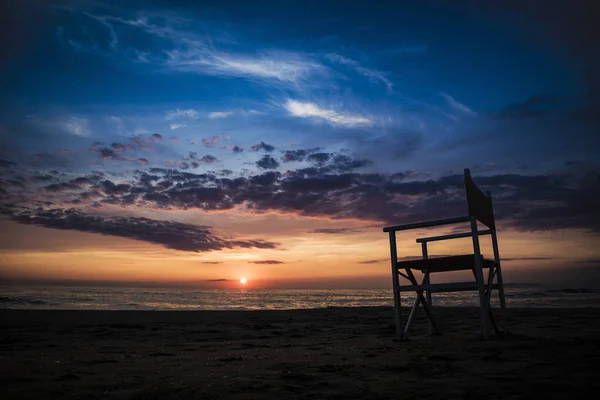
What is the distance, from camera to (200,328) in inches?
329

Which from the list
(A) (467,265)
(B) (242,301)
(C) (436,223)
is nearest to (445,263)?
(A) (467,265)

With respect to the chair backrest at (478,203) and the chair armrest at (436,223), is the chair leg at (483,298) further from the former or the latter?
the chair backrest at (478,203)

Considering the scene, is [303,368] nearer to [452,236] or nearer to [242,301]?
[452,236]

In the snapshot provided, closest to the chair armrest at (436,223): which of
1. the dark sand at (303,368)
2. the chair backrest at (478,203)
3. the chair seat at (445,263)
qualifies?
the chair backrest at (478,203)

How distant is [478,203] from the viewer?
564 cm

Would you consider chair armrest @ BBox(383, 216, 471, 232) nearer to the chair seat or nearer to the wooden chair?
the wooden chair

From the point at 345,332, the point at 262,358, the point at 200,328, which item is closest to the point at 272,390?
the point at 262,358

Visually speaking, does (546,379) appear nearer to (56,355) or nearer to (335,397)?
(335,397)

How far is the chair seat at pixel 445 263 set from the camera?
17.5 feet

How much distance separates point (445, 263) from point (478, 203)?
3.38 ft

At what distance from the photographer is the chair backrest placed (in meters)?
5.29

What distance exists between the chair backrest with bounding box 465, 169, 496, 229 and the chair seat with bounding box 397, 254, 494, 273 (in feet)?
A: 2.00

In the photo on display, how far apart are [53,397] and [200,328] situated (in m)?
5.59

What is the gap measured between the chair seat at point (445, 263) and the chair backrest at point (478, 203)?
0.61 metres
